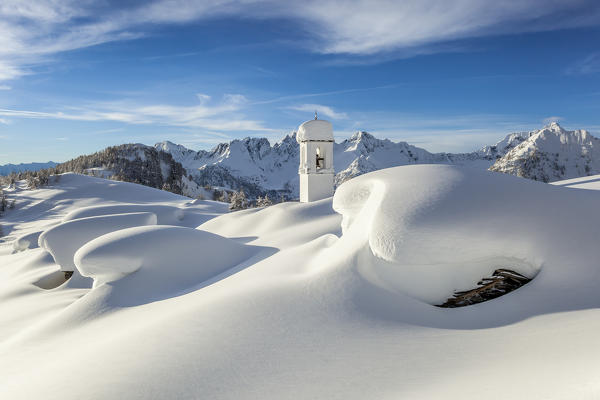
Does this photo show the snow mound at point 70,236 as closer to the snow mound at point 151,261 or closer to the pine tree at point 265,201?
the snow mound at point 151,261

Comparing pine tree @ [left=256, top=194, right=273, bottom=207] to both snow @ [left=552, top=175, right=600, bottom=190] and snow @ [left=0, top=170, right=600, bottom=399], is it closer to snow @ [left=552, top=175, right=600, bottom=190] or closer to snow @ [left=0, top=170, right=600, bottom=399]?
snow @ [left=552, top=175, right=600, bottom=190]

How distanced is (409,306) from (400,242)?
2.43 ft

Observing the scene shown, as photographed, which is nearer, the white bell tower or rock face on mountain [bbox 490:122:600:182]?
the white bell tower

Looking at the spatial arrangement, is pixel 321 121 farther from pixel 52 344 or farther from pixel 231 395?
pixel 231 395

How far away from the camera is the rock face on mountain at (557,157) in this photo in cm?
7781

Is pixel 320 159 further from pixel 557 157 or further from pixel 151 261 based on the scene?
pixel 557 157

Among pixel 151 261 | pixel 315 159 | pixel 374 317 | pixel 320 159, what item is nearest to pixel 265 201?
pixel 320 159

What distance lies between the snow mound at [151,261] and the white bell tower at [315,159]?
405 inches

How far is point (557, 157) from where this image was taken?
8512 cm

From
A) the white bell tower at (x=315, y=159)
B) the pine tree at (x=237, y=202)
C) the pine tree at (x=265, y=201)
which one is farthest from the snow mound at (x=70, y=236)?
the pine tree at (x=237, y=202)

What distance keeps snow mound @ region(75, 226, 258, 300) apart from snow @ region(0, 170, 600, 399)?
0.05 metres

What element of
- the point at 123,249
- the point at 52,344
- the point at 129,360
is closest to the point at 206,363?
the point at 129,360

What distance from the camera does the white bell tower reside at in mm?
17297

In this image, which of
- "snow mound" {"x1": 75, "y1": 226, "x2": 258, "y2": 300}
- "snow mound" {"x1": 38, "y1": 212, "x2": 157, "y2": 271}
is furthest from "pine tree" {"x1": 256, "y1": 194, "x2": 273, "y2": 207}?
"snow mound" {"x1": 75, "y1": 226, "x2": 258, "y2": 300}
